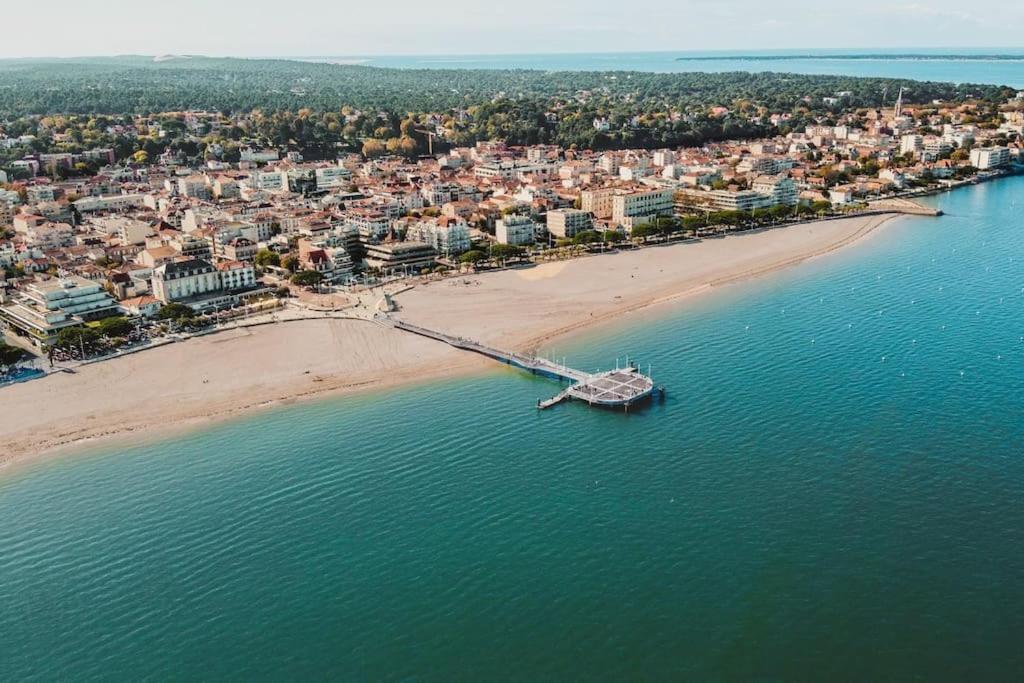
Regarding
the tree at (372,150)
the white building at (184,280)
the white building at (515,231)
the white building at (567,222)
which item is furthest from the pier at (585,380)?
the tree at (372,150)

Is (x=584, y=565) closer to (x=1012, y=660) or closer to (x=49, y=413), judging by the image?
(x=1012, y=660)

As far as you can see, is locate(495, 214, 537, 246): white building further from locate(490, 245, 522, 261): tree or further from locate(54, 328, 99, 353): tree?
locate(54, 328, 99, 353): tree

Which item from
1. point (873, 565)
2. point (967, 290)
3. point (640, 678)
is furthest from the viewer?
point (967, 290)

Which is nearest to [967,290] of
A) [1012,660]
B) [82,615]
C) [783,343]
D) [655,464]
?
[783,343]

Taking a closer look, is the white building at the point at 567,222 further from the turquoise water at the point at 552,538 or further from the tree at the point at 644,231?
the turquoise water at the point at 552,538

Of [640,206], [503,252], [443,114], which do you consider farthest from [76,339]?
[443,114]

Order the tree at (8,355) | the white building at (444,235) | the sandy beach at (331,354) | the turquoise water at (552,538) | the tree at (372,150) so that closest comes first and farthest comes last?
the turquoise water at (552,538), the sandy beach at (331,354), the tree at (8,355), the white building at (444,235), the tree at (372,150)

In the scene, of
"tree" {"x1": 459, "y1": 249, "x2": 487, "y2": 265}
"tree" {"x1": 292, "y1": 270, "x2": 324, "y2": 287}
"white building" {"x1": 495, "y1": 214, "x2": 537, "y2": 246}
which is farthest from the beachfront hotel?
"white building" {"x1": 495, "y1": 214, "x2": 537, "y2": 246}
